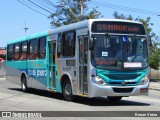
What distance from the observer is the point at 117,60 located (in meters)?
15.1

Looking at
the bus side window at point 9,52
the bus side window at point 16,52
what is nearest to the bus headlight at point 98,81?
the bus side window at point 16,52

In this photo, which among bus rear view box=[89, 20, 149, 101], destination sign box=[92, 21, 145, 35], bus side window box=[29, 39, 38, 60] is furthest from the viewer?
bus side window box=[29, 39, 38, 60]

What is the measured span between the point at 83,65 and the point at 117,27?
188 centimetres

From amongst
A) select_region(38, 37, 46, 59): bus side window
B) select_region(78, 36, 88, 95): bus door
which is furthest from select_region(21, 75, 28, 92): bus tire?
select_region(78, 36, 88, 95): bus door

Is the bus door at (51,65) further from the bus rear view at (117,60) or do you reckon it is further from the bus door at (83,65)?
the bus rear view at (117,60)

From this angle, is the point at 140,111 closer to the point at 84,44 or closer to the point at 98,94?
the point at 98,94

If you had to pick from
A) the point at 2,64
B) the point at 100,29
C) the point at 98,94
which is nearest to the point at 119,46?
the point at 100,29

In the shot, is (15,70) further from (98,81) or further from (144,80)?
(144,80)

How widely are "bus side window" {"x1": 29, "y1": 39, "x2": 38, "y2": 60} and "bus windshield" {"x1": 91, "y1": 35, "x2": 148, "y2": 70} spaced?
255 inches

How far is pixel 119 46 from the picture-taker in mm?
15352

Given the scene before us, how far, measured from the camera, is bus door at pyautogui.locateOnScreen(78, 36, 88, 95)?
1550 centimetres

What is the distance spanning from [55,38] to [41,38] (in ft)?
6.48

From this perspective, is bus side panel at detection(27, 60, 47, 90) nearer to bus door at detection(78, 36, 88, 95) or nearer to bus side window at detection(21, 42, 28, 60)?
bus side window at detection(21, 42, 28, 60)

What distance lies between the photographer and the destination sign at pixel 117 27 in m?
15.3
